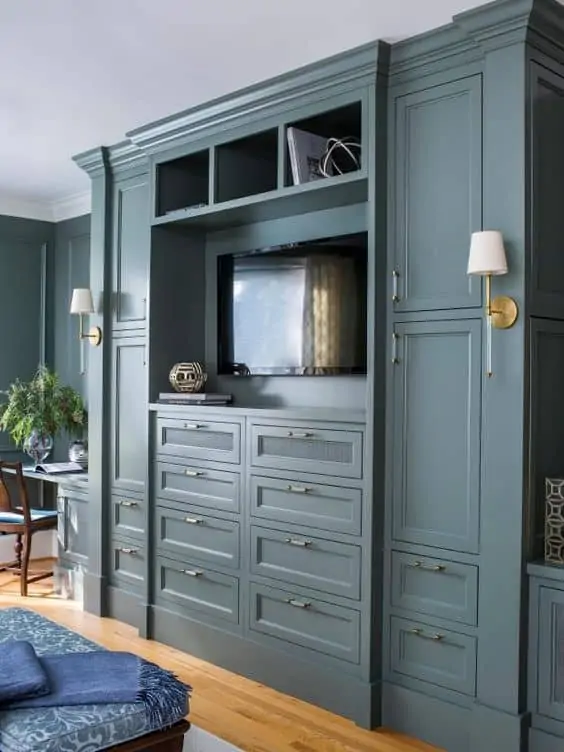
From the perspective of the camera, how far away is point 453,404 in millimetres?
2969

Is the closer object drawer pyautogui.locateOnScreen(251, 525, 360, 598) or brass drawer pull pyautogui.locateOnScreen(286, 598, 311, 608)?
drawer pyautogui.locateOnScreen(251, 525, 360, 598)

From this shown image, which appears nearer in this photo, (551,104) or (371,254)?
(551,104)

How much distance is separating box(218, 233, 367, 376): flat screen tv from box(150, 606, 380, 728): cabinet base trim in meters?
1.26

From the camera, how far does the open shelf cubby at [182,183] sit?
4.19 metres

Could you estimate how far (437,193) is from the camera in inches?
119

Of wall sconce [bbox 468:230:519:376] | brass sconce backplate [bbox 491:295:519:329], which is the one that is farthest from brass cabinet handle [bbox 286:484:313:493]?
brass sconce backplate [bbox 491:295:519:329]

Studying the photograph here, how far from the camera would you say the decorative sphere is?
163 inches

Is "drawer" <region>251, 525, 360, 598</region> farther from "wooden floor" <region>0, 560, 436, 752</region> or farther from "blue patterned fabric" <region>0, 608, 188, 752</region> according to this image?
"blue patterned fabric" <region>0, 608, 188, 752</region>

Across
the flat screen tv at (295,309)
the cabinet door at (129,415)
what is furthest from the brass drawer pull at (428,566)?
the cabinet door at (129,415)

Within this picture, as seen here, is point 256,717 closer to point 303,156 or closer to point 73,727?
point 73,727

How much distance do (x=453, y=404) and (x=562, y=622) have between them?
82cm

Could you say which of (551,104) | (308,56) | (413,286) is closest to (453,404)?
(413,286)

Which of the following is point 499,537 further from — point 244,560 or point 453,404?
point 244,560

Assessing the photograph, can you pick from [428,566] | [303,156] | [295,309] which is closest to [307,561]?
[428,566]
